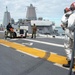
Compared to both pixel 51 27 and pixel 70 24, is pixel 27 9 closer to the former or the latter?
pixel 51 27

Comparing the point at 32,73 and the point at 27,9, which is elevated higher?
the point at 27,9

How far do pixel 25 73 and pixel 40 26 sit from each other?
82898mm

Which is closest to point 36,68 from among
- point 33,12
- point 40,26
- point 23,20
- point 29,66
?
point 29,66

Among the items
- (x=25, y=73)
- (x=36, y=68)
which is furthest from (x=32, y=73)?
(x=36, y=68)

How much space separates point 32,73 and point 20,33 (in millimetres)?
19133

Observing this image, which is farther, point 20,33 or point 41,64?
point 20,33

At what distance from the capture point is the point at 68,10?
7.56m

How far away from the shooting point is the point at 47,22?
9125cm

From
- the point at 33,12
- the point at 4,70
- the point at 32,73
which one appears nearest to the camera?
the point at 32,73

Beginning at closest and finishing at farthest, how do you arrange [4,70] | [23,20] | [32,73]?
[32,73] → [4,70] → [23,20]

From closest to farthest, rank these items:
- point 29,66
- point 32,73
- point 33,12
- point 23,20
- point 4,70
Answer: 1. point 32,73
2. point 4,70
3. point 29,66
4. point 23,20
5. point 33,12

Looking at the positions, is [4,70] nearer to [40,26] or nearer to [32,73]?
[32,73]

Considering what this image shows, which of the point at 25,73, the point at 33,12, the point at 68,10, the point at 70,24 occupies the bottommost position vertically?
the point at 25,73

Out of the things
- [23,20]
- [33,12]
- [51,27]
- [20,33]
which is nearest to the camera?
[20,33]
